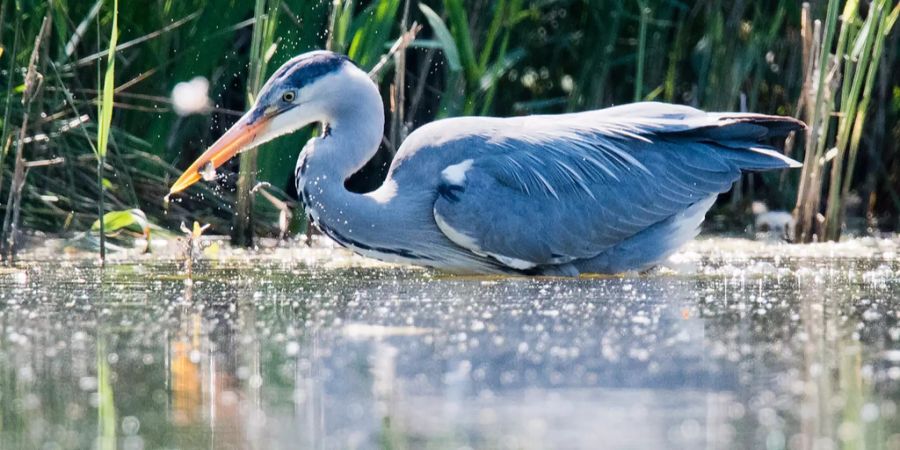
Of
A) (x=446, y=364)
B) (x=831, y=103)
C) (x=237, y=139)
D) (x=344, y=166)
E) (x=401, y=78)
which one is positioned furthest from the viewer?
(x=401, y=78)

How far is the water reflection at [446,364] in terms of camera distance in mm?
2953

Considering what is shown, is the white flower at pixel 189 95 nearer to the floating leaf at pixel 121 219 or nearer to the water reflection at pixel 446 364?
the floating leaf at pixel 121 219

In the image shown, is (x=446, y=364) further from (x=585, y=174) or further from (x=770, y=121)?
(x=770, y=121)

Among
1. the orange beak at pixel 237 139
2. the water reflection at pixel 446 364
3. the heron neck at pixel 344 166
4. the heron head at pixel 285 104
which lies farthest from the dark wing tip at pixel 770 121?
the orange beak at pixel 237 139

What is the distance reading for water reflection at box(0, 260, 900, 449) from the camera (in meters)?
2.95

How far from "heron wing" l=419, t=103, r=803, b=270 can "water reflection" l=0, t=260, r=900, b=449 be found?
0.56 meters

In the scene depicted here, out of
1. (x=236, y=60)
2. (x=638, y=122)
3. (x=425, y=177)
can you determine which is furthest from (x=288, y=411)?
(x=236, y=60)

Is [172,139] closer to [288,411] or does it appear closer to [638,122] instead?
[638,122]

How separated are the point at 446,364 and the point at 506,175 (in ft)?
8.01

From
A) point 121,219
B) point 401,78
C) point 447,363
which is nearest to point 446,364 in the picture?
point 447,363

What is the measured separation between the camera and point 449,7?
22.5ft

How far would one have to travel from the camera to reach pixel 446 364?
3686 mm

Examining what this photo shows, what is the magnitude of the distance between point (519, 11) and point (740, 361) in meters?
4.16

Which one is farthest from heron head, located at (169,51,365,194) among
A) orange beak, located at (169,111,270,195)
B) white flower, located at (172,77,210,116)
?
white flower, located at (172,77,210,116)
